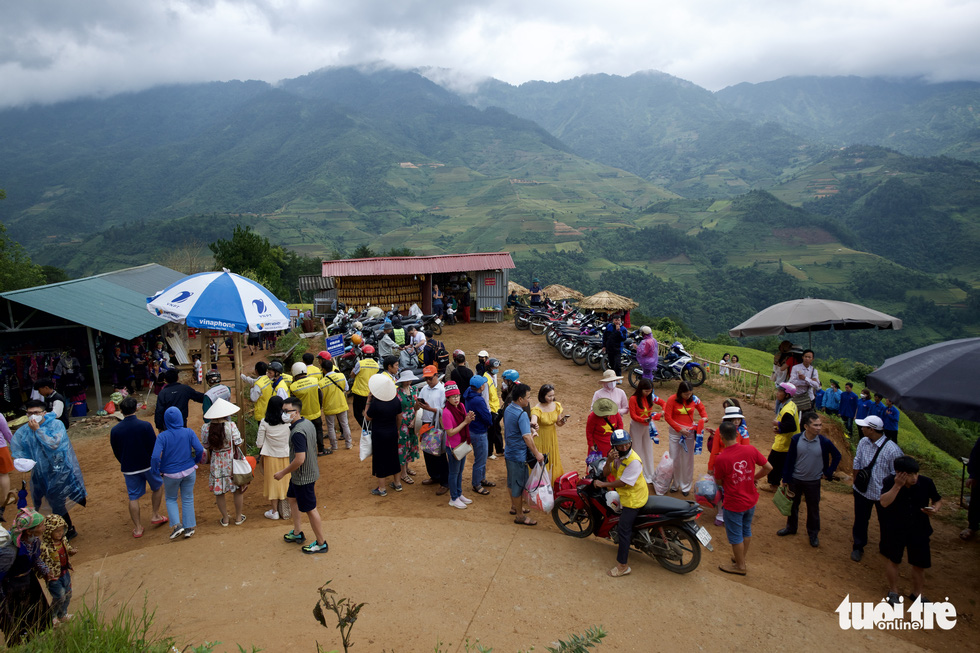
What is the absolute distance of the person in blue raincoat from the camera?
483 cm

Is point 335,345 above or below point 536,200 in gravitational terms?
below

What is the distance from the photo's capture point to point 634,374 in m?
10.7

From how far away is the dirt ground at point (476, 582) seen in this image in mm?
3598

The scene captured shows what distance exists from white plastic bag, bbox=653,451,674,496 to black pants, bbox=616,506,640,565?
58.6 inches

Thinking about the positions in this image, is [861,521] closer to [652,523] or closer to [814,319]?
[652,523]

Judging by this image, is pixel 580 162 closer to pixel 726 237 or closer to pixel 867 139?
pixel 726 237

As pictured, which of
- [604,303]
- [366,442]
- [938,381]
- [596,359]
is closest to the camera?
[938,381]

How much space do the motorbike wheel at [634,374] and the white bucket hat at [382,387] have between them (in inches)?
251

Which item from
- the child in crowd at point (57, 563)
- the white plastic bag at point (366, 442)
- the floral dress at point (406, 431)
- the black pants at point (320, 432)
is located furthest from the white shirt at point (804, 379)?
the child in crowd at point (57, 563)

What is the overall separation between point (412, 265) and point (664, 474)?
11.5m

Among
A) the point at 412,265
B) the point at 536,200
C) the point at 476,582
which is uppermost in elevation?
the point at 536,200

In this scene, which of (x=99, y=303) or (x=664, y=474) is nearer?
(x=664, y=474)

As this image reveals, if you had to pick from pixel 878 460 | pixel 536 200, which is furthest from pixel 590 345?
pixel 536 200

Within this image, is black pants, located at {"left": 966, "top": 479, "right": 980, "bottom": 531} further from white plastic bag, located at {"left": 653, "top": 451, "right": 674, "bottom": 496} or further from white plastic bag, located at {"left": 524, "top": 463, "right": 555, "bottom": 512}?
white plastic bag, located at {"left": 524, "top": 463, "right": 555, "bottom": 512}
